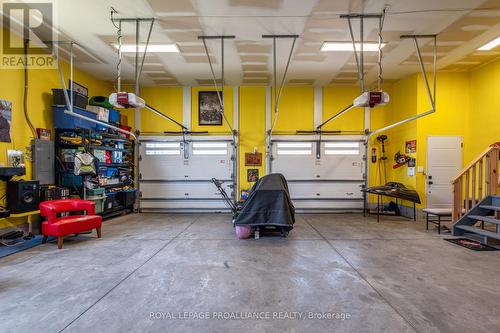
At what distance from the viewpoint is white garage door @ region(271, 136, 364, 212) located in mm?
7426

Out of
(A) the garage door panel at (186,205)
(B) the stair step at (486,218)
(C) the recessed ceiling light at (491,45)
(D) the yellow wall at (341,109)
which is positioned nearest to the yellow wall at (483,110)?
(C) the recessed ceiling light at (491,45)

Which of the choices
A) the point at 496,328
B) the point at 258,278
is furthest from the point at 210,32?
the point at 496,328

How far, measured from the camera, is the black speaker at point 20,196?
412cm

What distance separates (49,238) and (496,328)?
20.6ft

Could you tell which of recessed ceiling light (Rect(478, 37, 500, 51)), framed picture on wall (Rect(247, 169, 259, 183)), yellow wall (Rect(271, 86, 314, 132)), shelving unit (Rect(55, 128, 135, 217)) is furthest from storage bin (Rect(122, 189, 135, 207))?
recessed ceiling light (Rect(478, 37, 500, 51))

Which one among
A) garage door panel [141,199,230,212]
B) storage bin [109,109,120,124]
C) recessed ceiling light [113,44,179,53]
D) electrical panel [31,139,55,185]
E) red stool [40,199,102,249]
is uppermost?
recessed ceiling light [113,44,179,53]

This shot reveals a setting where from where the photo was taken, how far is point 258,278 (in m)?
2.95

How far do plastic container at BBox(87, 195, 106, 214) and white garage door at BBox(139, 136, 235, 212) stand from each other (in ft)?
5.44

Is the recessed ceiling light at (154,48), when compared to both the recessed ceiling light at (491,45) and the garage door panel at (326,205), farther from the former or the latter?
the recessed ceiling light at (491,45)

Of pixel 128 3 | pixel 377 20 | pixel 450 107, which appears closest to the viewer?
pixel 128 3

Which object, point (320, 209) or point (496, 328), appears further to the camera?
point (320, 209)

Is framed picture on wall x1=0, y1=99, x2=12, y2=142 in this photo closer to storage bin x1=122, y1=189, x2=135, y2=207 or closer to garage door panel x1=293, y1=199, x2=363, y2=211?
storage bin x1=122, y1=189, x2=135, y2=207

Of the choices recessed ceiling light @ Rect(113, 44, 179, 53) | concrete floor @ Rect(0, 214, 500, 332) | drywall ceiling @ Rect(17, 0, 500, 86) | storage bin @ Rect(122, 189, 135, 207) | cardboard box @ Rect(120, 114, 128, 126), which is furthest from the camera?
cardboard box @ Rect(120, 114, 128, 126)

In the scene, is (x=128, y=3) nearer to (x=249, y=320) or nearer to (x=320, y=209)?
(x=249, y=320)
